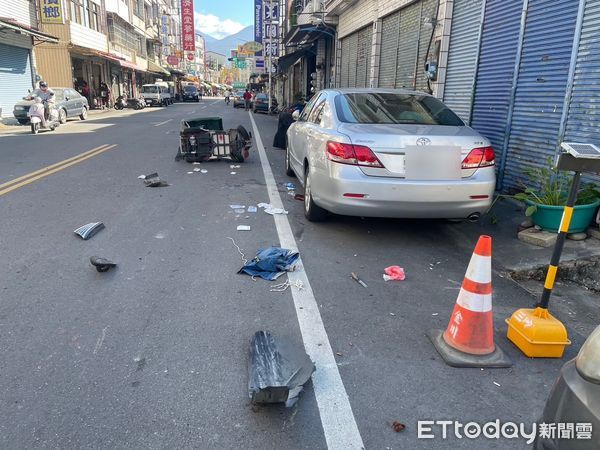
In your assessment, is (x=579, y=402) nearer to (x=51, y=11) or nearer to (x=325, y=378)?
(x=325, y=378)

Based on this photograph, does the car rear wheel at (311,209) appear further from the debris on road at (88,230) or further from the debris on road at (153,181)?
the debris on road at (153,181)

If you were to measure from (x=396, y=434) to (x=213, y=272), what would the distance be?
2.58 meters

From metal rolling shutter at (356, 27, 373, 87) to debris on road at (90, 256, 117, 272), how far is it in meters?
13.8

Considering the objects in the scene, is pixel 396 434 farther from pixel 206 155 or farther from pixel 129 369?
pixel 206 155

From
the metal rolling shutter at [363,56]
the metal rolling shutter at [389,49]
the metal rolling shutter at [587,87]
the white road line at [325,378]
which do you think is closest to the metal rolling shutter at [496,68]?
the metal rolling shutter at [587,87]

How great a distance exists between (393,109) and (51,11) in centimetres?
2789

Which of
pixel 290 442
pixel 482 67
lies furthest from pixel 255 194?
pixel 290 442

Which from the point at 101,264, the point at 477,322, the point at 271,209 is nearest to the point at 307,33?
the point at 271,209

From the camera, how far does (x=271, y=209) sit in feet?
23.3

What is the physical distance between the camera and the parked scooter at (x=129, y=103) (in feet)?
128

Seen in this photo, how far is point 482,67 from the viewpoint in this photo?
8695 mm

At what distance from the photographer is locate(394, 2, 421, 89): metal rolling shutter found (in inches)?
496

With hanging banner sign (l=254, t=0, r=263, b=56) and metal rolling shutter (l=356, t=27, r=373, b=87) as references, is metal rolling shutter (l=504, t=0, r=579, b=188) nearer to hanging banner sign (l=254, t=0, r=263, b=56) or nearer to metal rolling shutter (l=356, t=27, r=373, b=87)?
metal rolling shutter (l=356, t=27, r=373, b=87)

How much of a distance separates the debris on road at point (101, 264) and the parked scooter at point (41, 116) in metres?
15.3
